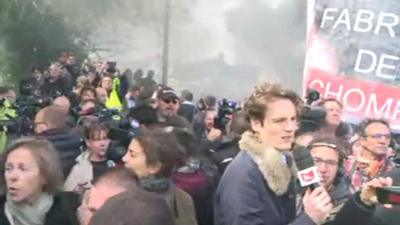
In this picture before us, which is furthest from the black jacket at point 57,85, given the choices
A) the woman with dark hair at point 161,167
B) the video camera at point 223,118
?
the woman with dark hair at point 161,167

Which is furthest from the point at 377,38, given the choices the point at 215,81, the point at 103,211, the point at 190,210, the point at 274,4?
the point at 215,81

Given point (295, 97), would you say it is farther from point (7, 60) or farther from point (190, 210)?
point (7, 60)

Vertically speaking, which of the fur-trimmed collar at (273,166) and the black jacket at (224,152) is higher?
the fur-trimmed collar at (273,166)

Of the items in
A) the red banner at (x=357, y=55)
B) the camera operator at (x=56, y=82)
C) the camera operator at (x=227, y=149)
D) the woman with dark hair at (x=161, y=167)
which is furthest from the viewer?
the camera operator at (x=56, y=82)

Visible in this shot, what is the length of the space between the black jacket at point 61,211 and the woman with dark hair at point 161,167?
291 millimetres

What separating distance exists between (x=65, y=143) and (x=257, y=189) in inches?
81.1

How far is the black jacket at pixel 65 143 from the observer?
5186mm

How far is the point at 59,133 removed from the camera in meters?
5.38

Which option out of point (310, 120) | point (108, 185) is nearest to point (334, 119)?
point (310, 120)

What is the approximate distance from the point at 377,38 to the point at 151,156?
523cm

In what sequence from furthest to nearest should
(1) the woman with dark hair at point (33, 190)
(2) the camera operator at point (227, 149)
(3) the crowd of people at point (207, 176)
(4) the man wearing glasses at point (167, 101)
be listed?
(4) the man wearing glasses at point (167, 101) < (2) the camera operator at point (227, 149) < (1) the woman with dark hair at point (33, 190) < (3) the crowd of people at point (207, 176)

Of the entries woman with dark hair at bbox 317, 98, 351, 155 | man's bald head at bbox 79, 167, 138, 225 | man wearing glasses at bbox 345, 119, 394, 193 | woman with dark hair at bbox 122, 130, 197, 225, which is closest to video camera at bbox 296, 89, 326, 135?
man wearing glasses at bbox 345, 119, 394, 193

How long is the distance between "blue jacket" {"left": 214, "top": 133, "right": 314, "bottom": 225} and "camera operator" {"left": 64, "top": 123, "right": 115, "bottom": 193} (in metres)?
1.41

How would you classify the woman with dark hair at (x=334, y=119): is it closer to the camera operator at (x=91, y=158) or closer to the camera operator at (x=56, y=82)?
the camera operator at (x=91, y=158)
